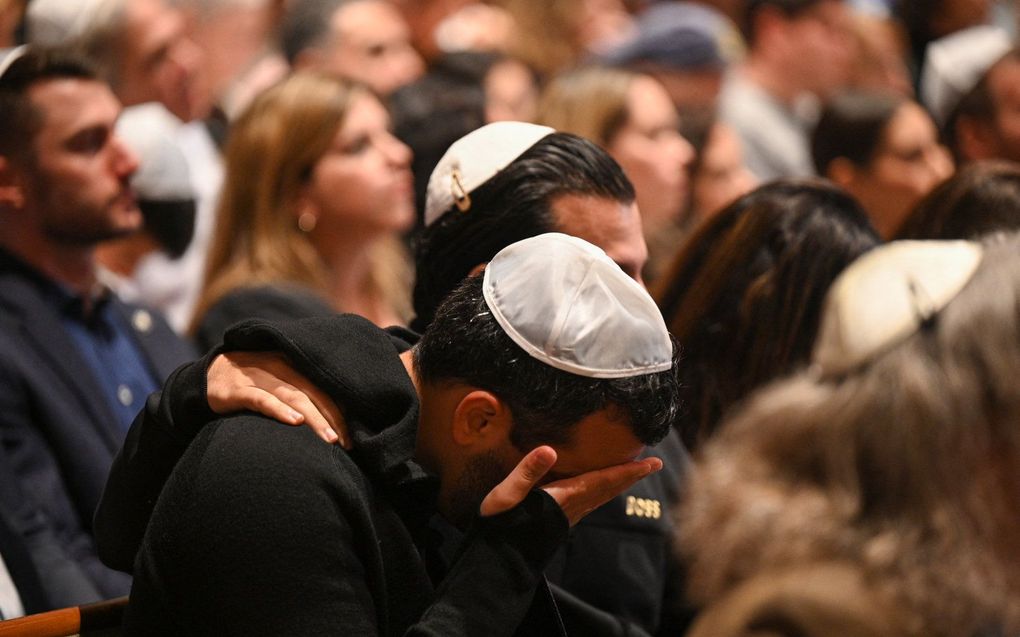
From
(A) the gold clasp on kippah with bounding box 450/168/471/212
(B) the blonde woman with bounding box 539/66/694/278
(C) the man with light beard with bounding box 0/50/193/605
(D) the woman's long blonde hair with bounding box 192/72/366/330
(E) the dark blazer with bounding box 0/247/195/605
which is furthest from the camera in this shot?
(B) the blonde woman with bounding box 539/66/694/278

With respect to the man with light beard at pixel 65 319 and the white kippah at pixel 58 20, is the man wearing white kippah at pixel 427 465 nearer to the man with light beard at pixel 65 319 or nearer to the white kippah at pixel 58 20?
the man with light beard at pixel 65 319

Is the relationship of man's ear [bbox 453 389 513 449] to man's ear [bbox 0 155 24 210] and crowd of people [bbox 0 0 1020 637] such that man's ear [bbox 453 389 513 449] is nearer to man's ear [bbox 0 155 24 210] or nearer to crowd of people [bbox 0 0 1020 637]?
crowd of people [bbox 0 0 1020 637]

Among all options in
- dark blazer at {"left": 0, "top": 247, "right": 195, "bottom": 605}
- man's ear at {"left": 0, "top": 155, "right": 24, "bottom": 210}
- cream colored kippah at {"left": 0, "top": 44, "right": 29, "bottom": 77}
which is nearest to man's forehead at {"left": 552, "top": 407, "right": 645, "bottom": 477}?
dark blazer at {"left": 0, "top": 247, "right": 195, "bottom": 605}

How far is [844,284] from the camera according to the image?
1.61 metres

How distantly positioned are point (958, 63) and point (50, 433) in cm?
472

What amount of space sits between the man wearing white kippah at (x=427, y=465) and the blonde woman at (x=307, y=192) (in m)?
1.78

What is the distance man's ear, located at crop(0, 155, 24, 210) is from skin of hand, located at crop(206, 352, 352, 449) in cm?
157

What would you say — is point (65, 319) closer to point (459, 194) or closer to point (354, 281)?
point (354, 281)

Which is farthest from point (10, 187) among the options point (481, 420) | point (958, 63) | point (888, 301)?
point (958, 63)

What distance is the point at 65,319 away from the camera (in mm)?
3330

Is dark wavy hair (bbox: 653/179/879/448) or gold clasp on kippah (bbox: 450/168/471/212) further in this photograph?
dark wavy hair (bbox: 653/179/879/448)

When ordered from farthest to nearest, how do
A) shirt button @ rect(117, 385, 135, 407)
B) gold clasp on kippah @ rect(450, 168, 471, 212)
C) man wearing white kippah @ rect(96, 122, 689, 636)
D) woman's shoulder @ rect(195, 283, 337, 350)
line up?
woman's shoulder @ rect(195, 283, 337, 350)
shirt button @ rect(117, 385, 135, 407)
gold clasp on kippah @ rect(450, 168, 471, 212)
man wearing white kippah @ rect(96, 122, 689, 636)

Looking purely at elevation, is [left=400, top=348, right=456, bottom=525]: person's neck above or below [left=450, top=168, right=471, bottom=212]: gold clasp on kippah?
below

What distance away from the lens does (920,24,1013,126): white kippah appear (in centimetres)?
623
